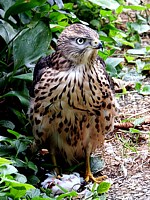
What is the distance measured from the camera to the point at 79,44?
15.2 ft

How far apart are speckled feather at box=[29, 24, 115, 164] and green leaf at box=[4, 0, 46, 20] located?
0.45m

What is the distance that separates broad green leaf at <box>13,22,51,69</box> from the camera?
5117 mm

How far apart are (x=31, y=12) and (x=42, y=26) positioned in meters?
0.45

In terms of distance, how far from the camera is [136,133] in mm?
5508

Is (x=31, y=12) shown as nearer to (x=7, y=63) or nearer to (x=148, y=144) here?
(x=7, y=63)

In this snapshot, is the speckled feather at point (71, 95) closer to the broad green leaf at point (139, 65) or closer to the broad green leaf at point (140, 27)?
the broad green leaf at point (139, 65)

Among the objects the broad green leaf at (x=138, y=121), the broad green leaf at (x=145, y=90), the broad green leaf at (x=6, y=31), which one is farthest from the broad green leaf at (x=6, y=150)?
the broad green leaf at (x=145, y=90)

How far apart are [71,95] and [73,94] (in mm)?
14

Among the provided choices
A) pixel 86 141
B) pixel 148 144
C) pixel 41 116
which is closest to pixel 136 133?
pixel 148 144

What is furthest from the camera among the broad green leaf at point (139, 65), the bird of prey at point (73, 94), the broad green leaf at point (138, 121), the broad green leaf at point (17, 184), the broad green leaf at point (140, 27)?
the broad green leaf at point (140, 27)

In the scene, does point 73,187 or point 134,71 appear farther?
point 134,71

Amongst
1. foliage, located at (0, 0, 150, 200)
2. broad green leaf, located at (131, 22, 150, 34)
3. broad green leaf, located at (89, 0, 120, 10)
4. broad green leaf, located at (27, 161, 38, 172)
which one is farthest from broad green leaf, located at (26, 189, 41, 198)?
broad green leaf, located at (131, 22, 150, 34)

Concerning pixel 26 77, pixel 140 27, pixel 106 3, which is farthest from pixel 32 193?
pixel 140 27

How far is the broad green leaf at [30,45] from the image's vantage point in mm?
5117
